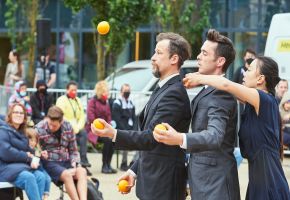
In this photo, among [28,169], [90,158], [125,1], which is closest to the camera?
[28,169]

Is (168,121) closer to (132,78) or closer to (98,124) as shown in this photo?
(98,124)

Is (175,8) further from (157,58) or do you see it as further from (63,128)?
(157,58)

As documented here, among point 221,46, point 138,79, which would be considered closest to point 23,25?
point 138,79

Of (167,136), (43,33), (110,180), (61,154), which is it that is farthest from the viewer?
(43,33)

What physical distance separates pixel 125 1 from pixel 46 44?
2.97 m

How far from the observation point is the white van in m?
15.8

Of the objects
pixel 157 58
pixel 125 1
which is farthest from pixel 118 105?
pixel 157 58

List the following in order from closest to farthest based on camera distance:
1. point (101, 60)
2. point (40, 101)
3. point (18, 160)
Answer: point (18, 160) < point (40, 101) < point (101, 60)

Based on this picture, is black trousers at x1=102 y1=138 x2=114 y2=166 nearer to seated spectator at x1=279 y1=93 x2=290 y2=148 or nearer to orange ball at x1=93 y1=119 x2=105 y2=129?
seated spectator at x1=279 y1=93 x2=290 y2=148

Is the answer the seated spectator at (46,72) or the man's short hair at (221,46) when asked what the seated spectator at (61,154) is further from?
the seated spectator at (46,72)

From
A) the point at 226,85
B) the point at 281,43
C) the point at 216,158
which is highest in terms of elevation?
the point at 226,85

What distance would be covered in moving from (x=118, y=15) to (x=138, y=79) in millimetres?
1434

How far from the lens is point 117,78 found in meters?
19.3

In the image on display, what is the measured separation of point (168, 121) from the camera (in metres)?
5.82
